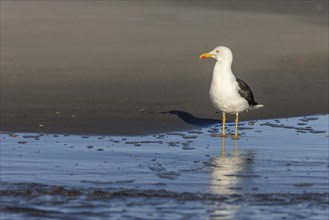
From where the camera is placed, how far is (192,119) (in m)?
13.8

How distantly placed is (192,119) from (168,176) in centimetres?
351

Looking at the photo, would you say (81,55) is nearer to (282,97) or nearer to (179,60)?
(179,60)

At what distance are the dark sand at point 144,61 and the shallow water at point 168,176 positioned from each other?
95 cm

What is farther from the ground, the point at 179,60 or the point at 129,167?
the point at 179,60

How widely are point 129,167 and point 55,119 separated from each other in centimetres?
295

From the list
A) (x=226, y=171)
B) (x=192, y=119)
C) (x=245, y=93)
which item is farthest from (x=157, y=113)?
(x=226, y=171)

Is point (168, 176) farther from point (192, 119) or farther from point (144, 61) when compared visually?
point (144, 61)

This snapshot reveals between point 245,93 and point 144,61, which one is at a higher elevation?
point 144,61

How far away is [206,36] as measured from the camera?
66.4 ft

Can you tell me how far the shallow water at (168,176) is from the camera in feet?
29.9

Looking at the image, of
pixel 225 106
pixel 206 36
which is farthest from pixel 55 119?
pixel 206 36

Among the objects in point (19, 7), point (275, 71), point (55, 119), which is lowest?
point (55, 119)

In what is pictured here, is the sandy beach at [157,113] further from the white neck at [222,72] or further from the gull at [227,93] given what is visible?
the white neck at [222,72]

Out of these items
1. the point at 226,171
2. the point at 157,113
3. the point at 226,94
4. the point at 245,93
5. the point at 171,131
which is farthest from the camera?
the point at 157,113
